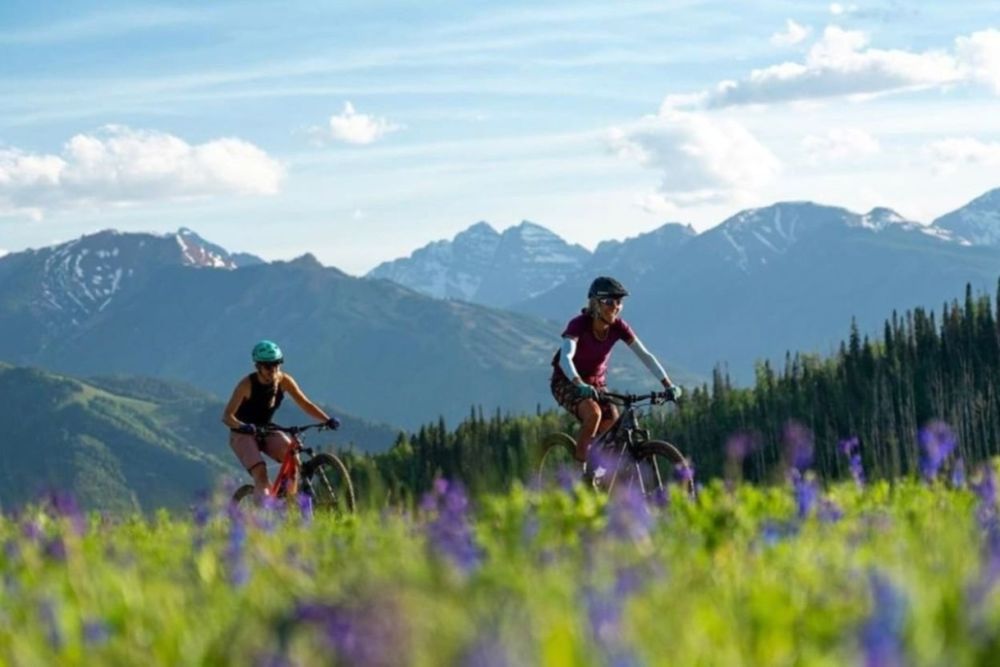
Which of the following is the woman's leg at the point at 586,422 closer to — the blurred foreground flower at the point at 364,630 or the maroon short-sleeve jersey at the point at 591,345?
the maroon short-sleeve jersey at the point at 591,345

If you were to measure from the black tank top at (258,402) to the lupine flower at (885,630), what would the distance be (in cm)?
1395

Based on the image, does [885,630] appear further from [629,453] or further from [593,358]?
[593,358]

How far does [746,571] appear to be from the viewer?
16.6ft

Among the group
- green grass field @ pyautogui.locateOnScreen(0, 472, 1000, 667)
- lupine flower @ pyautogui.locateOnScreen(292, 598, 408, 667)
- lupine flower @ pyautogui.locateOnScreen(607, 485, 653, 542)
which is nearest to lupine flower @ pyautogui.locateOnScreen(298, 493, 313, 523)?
green grass field @ pyautogui.locateOnScreen(0, 472, 1000, 667)

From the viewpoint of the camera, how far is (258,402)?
16.7 meters

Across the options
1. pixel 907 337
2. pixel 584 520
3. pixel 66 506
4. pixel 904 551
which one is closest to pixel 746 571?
pixel 904 551


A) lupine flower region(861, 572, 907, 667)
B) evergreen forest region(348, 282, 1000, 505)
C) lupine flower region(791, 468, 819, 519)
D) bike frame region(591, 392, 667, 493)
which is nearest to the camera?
lupine flower region(861, 572, 907, 667)

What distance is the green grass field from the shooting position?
9.50 feet

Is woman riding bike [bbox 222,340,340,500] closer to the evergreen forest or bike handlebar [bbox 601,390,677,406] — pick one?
bike handlebar [bbox 601,390,677,406]

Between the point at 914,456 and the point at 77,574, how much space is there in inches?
214

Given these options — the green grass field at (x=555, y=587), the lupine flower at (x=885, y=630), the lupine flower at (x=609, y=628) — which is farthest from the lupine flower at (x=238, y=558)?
the lupine flower at (x=885, y=630)

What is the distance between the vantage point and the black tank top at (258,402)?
16547 millimetres

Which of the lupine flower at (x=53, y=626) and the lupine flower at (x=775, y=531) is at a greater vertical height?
the lupine flower at (x=53, y=626)

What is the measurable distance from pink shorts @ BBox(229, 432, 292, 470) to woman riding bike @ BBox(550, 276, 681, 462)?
10.7 feet
